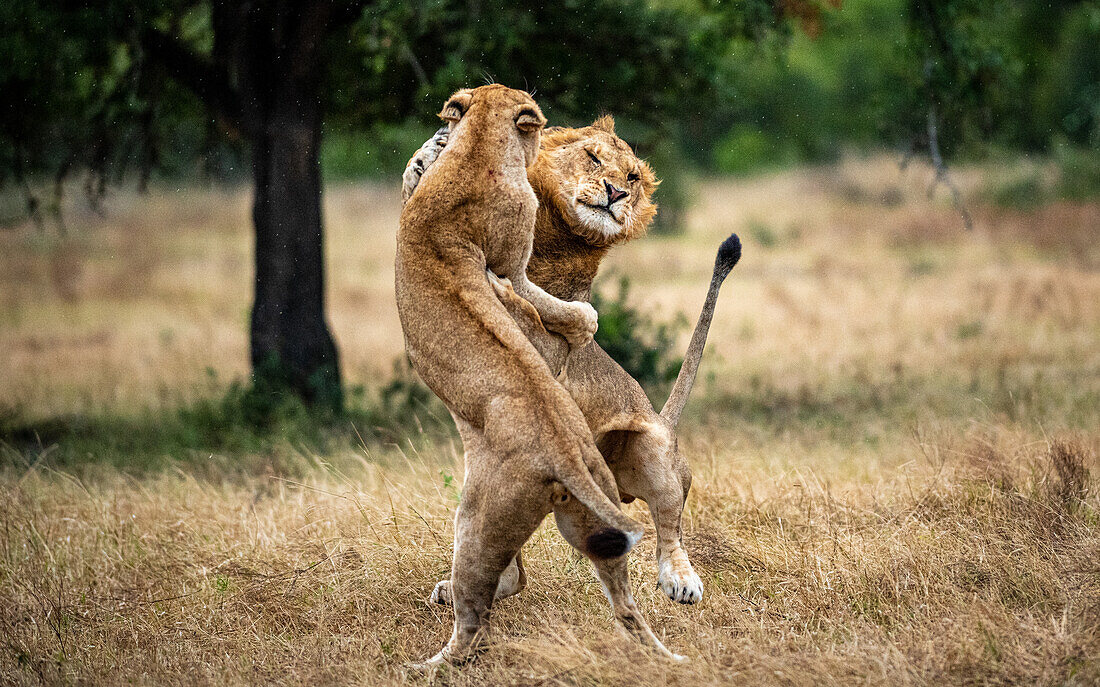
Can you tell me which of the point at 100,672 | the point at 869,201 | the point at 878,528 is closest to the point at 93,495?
the point at 100,672

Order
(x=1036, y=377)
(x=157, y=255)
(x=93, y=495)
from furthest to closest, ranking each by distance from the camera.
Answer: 1. (x=157, y=255)
2. (x=1036, y=377)
3. (x=93, y=495)

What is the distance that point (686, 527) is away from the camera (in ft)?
18.1

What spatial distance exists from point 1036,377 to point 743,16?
12.3ft

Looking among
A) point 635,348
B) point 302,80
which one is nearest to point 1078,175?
point 635,348

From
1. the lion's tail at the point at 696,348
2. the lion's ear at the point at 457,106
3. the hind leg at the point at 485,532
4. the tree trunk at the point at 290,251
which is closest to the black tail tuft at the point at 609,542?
the hind leg at the point at 485,532

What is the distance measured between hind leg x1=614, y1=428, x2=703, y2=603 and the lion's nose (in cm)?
91

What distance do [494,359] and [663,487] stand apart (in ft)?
2.90

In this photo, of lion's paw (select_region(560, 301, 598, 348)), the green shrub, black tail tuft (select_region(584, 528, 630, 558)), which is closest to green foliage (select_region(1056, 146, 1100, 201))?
the green shrub

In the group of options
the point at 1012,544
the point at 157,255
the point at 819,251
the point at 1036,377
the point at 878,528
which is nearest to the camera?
the point at 1012,544

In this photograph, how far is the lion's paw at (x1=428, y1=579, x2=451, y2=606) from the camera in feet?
15.1

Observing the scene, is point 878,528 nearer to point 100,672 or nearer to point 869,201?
point 100,672

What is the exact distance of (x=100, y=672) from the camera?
4258mm

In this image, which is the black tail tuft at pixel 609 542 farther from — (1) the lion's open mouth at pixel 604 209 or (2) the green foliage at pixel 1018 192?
(2) the green foliage at pixel 1018 192

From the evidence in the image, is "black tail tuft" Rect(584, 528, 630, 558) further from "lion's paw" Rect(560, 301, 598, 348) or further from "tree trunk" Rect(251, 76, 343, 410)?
"tree trunk" Rect(251, 76, 343, 410)
